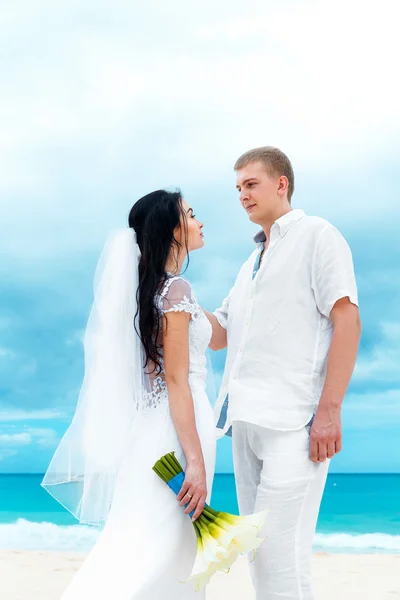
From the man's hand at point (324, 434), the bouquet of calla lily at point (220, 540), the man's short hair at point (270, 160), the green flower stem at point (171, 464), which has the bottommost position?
the bouquet of calla lily at point (220, 540)

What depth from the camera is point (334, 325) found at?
2961mm

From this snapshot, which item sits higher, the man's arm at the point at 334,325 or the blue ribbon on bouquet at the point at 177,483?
the man's arm at the point at 334,325

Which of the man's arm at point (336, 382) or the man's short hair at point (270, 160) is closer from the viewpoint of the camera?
the man's arm at point (336, 382)

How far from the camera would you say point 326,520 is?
54.1 ft

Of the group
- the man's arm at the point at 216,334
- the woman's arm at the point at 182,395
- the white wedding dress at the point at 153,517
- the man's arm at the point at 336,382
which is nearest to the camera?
the white wedding dress at the point at 153,517

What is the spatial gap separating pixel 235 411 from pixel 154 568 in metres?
0.69

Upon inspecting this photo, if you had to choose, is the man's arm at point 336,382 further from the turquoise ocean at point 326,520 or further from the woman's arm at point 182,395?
the turquoise ocean at point 326,520

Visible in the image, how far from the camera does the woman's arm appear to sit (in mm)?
2787

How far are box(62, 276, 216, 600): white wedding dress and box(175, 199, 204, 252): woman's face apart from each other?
21cm

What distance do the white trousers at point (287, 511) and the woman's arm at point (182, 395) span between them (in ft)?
0.94

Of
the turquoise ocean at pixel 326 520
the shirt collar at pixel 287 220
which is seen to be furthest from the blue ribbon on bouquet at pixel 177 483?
the turquoise ocean at pixel 326 520

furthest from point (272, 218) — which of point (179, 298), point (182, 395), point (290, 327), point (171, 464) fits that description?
point (171, 464)

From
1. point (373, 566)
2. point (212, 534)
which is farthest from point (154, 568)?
point (373, 566)

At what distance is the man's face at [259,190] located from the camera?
323 cm
